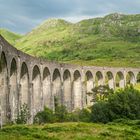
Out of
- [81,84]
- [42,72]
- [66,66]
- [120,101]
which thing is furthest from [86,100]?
[120,101]

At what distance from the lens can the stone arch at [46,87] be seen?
6988 centimetres

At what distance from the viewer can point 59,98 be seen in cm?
7569

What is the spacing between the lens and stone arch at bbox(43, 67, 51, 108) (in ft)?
229

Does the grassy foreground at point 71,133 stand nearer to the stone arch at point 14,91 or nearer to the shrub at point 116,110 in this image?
the shrub at point 116,110

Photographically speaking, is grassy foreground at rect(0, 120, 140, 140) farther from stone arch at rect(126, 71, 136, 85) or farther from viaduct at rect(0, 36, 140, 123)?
stone arch at rect(126, 71, 136, 85)

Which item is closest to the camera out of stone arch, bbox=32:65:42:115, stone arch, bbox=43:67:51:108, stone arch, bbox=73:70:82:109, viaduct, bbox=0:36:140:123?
viaduct, bbox=0:36:140:123

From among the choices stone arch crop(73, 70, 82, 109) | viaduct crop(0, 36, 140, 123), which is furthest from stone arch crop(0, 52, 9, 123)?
stone arch crop(73, 70, 82, 109)

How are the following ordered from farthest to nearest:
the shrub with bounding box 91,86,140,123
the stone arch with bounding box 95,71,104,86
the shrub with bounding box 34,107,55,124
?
the stone arch with bounding box 95,71,104,86 < the shrub with bounding box 34,107,55,124 < the shrub with bounding box 91,86,140,123

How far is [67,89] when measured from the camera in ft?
273

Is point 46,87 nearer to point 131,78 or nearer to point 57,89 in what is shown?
point 57,89

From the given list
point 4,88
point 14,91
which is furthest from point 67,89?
point 4,88

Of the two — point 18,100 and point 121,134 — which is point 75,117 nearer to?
point 18,100

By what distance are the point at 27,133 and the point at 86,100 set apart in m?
62.5

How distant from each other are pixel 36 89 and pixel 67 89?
1855cm
